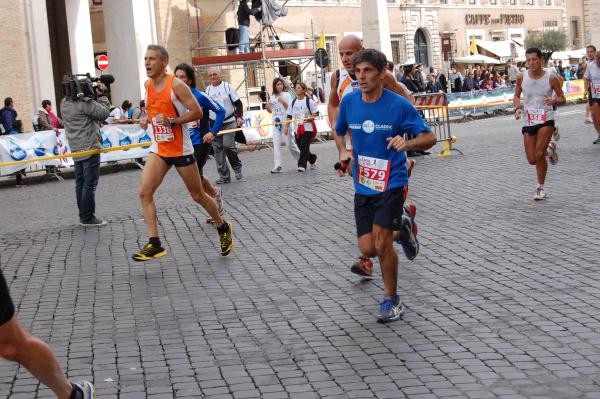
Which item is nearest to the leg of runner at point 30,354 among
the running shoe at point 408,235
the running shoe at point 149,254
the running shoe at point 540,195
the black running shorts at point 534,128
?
the running shoe at point 408,235

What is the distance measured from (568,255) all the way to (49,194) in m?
12.4

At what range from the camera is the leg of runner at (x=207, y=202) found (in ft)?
33.7

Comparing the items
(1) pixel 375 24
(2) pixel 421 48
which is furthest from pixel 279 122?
(2) pixel 421 48

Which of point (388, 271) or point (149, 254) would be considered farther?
point (149, 254)

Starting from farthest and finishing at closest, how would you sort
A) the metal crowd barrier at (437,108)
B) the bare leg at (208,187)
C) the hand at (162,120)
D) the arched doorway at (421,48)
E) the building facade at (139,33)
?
1. the arched doorway at (421,48)
2. the building facade at (139,33)
3. the metal crowd barrier at (437,108)
4. the bare leg at (208,187)
5. the hand at (162,120)

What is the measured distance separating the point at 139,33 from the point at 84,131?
2045 centimetres

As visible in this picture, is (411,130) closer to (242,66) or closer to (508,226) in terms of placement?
(508,226)

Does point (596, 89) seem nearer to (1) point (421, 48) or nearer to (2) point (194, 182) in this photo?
(2) point (194, 182)

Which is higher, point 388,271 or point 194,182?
point 194,182

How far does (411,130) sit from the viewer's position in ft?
24.9

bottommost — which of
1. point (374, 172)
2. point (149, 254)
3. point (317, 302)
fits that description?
point (317, 302)

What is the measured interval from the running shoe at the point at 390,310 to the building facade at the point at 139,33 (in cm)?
2265

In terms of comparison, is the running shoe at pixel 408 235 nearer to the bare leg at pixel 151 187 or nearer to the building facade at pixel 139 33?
the bare leg at pixel 151 187

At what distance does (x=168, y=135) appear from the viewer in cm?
1036
